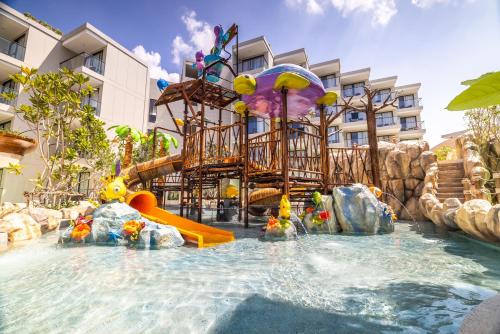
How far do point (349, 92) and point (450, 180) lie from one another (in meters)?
22.1

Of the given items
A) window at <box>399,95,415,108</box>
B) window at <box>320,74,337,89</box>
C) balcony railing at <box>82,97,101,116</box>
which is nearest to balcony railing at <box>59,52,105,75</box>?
balcony railing at <box>82,97,101,116</box>

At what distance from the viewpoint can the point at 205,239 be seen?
536 centimetres

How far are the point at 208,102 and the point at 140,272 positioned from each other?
817 centimetres

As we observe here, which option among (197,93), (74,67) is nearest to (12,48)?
(74,67)

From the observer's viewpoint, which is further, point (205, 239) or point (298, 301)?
point (205, 239)

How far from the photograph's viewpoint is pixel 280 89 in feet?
22.4

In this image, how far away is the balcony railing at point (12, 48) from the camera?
620 inches

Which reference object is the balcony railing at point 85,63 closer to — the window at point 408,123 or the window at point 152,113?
the window at point 152,113

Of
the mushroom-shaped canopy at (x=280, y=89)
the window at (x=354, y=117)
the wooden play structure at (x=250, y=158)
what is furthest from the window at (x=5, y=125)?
the window at (x=354, y=117)

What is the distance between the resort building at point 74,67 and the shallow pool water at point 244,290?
48.0ft

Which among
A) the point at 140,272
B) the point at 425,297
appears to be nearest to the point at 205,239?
the point at 140,272

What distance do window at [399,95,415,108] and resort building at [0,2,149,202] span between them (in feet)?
98.6

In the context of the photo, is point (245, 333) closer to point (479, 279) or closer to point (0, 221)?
point (479, 279)

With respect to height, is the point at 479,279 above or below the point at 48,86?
below
